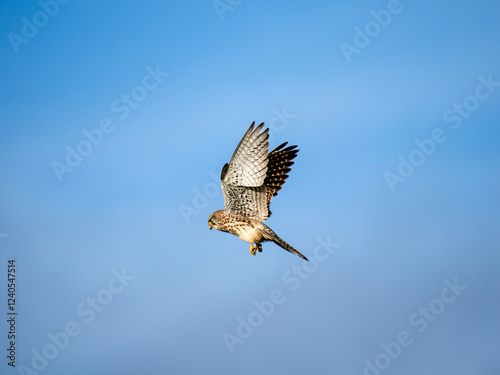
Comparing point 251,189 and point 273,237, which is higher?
point 251,189

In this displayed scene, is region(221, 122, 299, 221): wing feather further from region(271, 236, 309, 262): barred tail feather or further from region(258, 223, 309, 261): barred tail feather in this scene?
region(271, 236, 309, 262): barred tail feather

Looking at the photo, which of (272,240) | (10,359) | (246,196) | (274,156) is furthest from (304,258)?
(10,359)

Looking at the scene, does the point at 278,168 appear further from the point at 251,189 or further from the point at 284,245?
the point at 284,245

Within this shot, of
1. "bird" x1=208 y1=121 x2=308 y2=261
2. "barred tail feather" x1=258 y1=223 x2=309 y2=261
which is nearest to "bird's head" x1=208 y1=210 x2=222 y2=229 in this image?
"bird" x1=208 y1=121 x2=308 y2=261

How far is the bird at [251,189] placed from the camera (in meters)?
13.0

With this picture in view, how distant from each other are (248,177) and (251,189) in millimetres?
487

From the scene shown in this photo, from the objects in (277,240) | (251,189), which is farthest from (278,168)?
(277,240)

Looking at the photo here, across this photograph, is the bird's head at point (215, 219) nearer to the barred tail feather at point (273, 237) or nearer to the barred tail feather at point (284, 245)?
the barred tail feather at point (273, 237)

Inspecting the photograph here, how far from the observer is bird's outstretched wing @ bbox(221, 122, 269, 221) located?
12992 mm

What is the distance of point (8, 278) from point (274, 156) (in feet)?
29.4

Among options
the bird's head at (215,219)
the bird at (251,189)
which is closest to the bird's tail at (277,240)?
the bird at (251,189)

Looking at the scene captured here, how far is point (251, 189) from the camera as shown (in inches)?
547

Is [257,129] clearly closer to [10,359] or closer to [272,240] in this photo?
[272,240]

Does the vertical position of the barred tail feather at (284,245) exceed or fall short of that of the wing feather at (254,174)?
it falls short
